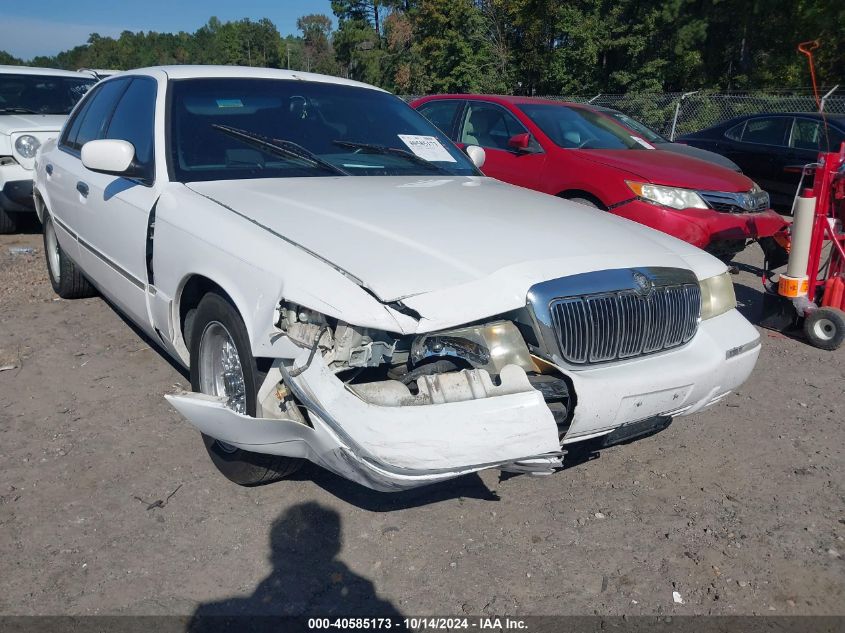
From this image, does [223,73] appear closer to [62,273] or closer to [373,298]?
[373,298]

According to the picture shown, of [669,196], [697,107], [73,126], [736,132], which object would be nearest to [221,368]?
[73,126]

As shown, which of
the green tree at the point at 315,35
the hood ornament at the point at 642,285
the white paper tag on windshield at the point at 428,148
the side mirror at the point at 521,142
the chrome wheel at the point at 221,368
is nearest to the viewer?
the hood ornament at the point at 642,285

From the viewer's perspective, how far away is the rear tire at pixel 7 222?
870cm

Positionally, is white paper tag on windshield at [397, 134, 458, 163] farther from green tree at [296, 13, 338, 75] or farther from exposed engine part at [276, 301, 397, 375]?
green tree at [296, 13, 338, 75]

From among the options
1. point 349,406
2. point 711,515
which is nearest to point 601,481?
point 711,515

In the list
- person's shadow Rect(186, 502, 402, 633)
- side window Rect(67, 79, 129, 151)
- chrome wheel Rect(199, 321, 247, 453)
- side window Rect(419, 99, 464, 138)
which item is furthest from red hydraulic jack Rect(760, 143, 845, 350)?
side window Rect(67, 79, 129, 151)

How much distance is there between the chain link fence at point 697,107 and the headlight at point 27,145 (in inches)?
507

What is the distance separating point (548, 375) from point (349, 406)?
29.8 inches

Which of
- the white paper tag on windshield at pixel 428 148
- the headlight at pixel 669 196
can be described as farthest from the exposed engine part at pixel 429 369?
the headlight at pixel 669 196

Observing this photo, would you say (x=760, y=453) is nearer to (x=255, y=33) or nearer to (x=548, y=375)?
(x=548, y=375)

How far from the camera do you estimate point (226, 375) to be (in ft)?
10.0

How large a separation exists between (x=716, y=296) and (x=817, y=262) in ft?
9.25

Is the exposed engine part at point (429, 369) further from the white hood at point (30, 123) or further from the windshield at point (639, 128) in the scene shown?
the windshield at point (639, 128)

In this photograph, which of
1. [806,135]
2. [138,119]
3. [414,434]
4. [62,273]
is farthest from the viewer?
[806,135]
